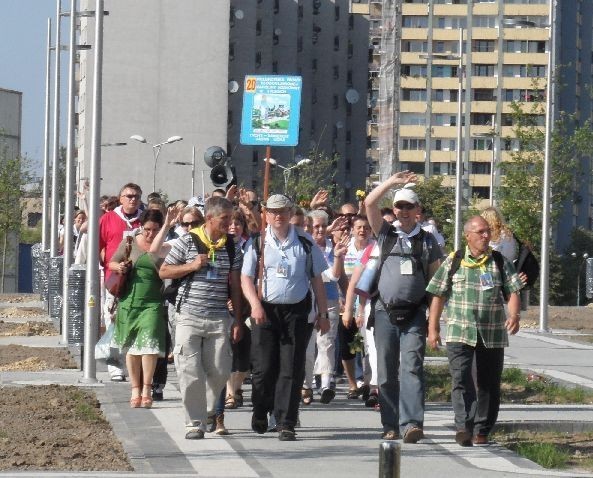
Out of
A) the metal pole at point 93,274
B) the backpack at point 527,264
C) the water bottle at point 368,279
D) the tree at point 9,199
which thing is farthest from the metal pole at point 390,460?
the tree at point 9,199

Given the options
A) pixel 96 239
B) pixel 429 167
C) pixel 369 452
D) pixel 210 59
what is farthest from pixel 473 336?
pixel 429 167

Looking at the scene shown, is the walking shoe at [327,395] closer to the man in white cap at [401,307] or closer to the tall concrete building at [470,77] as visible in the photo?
the man in white cap at [401,307]

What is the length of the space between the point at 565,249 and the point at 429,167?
29.7 m

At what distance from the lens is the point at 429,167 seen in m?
160

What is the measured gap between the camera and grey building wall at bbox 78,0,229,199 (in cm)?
10975

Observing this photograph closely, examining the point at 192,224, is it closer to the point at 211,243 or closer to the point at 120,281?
the point at 120,281

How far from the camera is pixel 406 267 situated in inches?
535

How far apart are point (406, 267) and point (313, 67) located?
121 meters

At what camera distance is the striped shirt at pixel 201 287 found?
13477mm

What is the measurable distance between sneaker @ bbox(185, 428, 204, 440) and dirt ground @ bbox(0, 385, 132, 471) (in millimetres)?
562

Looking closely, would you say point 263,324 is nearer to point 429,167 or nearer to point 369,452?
point 369,452

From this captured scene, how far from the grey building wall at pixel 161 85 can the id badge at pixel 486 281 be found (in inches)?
3796

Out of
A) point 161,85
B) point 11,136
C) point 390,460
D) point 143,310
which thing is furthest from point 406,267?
point 161,85

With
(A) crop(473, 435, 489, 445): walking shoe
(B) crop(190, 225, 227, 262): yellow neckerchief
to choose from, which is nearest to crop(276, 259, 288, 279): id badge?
(B) crop(190, 225, 227, 262): yellow neckerchief
